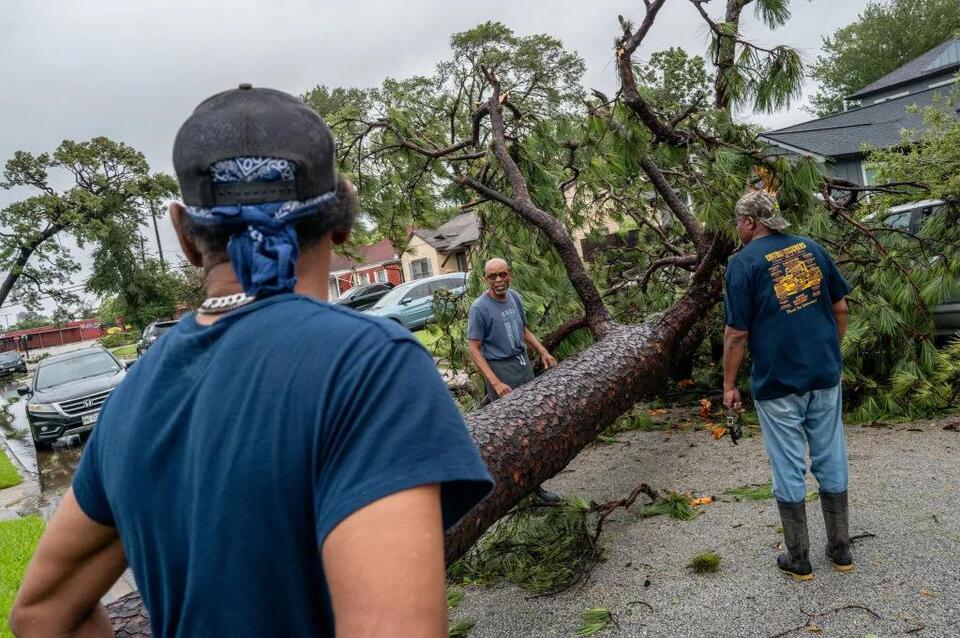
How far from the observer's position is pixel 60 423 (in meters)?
11.2

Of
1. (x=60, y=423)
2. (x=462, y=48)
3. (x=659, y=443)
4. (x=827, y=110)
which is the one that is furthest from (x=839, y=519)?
(x=827, y=110)

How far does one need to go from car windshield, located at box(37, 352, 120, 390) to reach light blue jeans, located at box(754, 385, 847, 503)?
12.3 m

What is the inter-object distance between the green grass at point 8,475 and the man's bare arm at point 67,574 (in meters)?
9.68

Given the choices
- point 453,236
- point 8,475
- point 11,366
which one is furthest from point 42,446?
point 11,366

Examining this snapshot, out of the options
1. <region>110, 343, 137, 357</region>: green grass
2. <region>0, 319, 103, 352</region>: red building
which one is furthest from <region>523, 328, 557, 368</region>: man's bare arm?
<region>0, 319, 103, 352</region>: red building

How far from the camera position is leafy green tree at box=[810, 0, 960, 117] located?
45625mm

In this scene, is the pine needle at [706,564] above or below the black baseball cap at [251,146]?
below

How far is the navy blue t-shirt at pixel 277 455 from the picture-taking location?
2.66ft

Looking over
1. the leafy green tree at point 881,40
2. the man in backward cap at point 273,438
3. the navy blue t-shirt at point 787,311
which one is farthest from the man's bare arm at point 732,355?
the leafy green tree at point 881,40

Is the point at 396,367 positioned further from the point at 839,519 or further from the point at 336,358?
the point at 839,519

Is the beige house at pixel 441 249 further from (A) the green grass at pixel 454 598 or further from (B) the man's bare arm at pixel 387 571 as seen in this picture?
(B) the man's bare arm at pixel 387 571

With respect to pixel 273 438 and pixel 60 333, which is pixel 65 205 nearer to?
pixel 273 438

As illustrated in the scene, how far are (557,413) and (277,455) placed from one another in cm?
289

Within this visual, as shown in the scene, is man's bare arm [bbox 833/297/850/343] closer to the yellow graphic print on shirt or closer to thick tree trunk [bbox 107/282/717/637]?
the yellow graphic print on shirt
